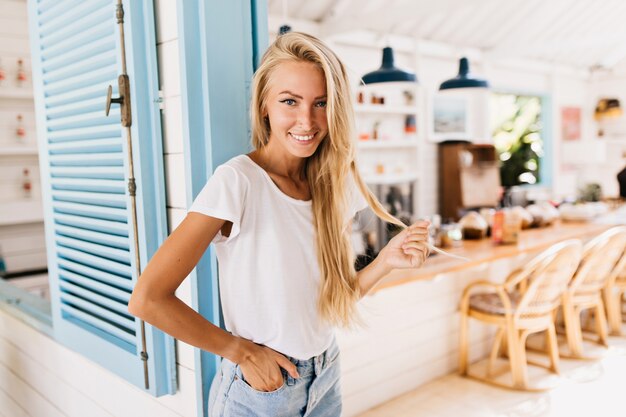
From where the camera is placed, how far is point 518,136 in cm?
935

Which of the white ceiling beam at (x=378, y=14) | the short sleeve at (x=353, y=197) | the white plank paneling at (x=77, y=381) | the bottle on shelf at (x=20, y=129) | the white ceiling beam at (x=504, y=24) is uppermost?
the white ceiling beam at (x=504, y=24)

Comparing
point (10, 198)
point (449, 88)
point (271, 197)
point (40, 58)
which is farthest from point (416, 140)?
point (271, 197)

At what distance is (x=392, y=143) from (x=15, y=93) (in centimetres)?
426

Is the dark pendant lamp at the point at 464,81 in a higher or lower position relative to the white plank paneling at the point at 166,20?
higher

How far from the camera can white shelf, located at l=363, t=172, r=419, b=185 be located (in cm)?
677

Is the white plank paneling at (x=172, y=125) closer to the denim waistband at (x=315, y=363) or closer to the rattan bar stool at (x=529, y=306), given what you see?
the denim waistband at (x=315, y=363)

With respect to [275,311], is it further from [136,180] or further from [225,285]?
[136,180]

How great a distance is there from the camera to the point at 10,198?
444cm

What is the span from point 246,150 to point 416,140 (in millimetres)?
5839

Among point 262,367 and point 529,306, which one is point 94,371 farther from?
point 529,306

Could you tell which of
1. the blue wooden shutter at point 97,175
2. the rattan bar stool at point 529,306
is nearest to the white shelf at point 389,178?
the rattan bar stool at point 529,306

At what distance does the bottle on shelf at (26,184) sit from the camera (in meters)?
4.49

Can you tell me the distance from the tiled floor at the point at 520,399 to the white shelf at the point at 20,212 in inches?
119

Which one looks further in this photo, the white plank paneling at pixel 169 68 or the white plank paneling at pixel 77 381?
the white plank paneling at pixel 77 381
